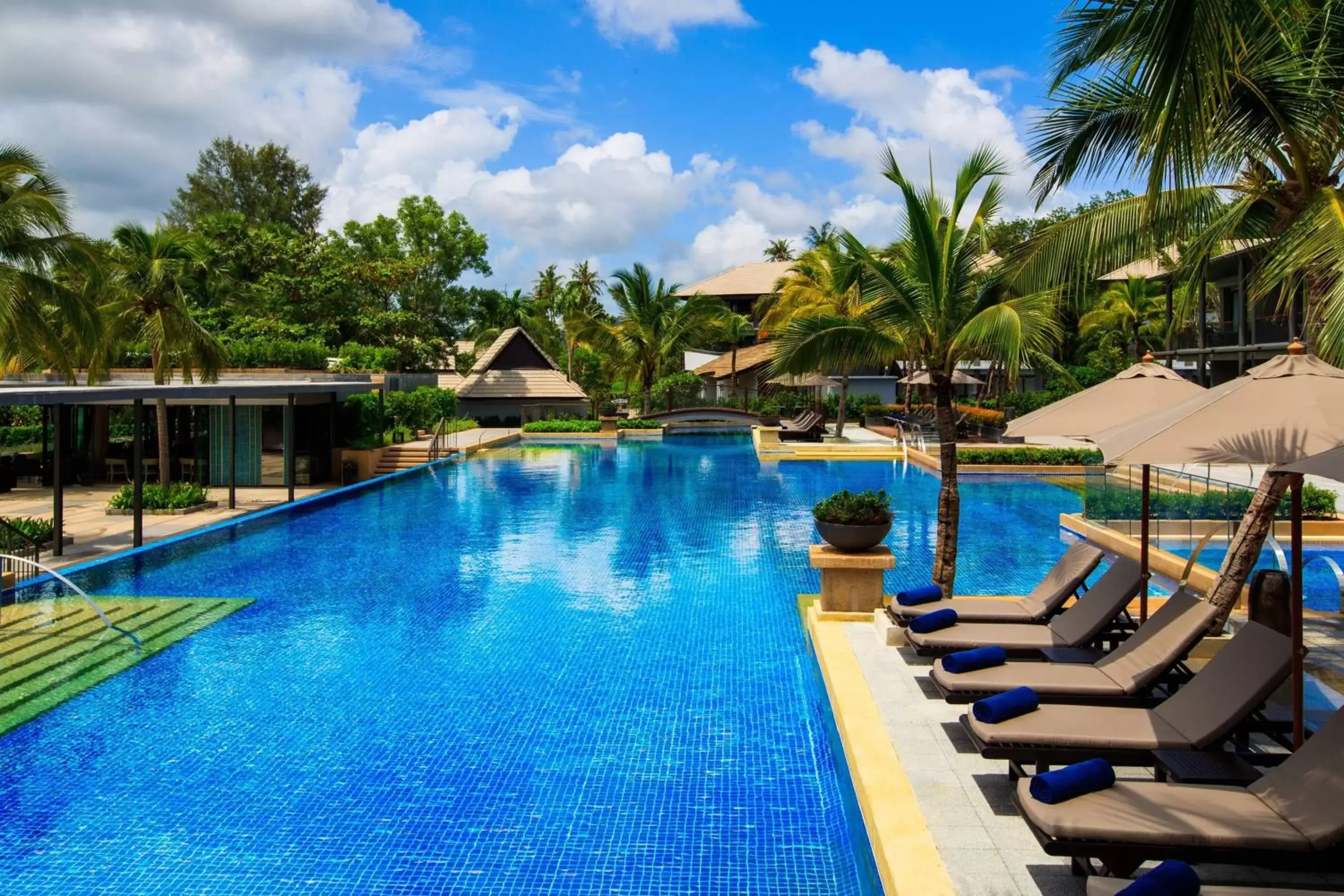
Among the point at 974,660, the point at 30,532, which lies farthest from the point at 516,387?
the point at 974,660

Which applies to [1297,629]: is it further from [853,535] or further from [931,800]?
[853,535]

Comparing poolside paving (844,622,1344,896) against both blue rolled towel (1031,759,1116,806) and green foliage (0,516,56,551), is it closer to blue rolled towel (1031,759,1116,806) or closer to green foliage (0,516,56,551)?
blue rolled towel (1031,759,1116,806)

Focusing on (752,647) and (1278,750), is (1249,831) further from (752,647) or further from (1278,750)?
(752,647)

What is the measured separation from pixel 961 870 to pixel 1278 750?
2623mm

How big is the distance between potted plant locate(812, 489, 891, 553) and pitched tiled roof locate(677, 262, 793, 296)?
4655cm

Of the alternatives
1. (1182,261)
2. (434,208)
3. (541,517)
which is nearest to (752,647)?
(1182,261)

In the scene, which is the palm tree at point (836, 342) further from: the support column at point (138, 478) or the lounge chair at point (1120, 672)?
the support column at point (138, 478)

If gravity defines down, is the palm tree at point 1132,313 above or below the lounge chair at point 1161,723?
above

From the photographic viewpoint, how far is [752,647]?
970 centimetres

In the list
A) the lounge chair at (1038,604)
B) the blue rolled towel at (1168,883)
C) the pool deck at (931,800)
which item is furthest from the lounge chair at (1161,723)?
the lounge chair at (1038,604)

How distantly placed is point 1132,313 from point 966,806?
138 ft

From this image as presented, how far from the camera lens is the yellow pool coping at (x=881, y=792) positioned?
14.9ft

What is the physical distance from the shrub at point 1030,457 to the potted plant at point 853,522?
15.7 meters

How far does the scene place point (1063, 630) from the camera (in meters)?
7.85
